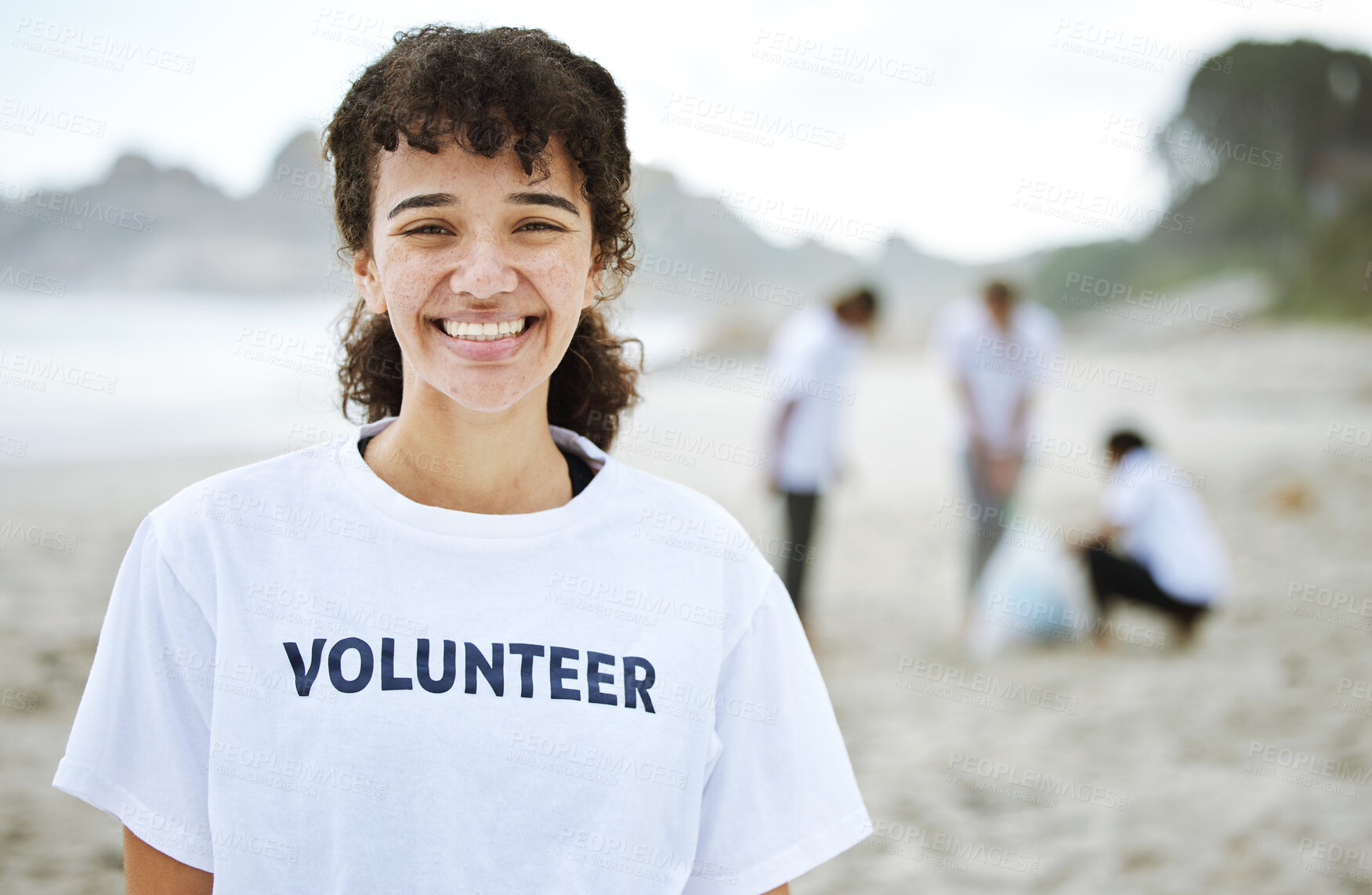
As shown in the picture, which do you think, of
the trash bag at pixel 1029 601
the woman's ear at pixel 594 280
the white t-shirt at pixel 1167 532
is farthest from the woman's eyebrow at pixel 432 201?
the white t-shirt at pixel 1167 532

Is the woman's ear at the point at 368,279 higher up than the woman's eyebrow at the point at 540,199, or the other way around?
the woman's eyebrow at the point at 540,199

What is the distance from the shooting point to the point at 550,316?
1379 millimetres

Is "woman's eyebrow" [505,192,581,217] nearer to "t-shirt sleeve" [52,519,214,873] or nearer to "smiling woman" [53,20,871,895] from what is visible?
"smiling woman" [53,20,871,895]

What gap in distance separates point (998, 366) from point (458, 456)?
16.6 feet

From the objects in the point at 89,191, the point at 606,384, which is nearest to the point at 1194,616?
the point at 606,384

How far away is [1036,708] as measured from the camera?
500cm

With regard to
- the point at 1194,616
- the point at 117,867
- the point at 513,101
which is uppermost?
the point at 513,101

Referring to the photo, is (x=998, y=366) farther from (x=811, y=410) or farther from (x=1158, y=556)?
(x=1158, y=556)

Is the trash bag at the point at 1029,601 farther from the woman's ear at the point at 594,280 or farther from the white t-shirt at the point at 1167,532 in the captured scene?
the woman's ear at the point at 594,280

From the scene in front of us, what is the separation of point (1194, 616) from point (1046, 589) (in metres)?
0.81

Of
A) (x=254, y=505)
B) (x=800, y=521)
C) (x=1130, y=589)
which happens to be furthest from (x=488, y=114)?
(x=1130, y=589)

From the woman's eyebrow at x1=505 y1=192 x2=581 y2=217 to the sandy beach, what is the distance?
0.63 metres

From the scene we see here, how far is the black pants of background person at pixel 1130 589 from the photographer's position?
226 inches

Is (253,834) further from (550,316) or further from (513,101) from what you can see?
(513,101)
